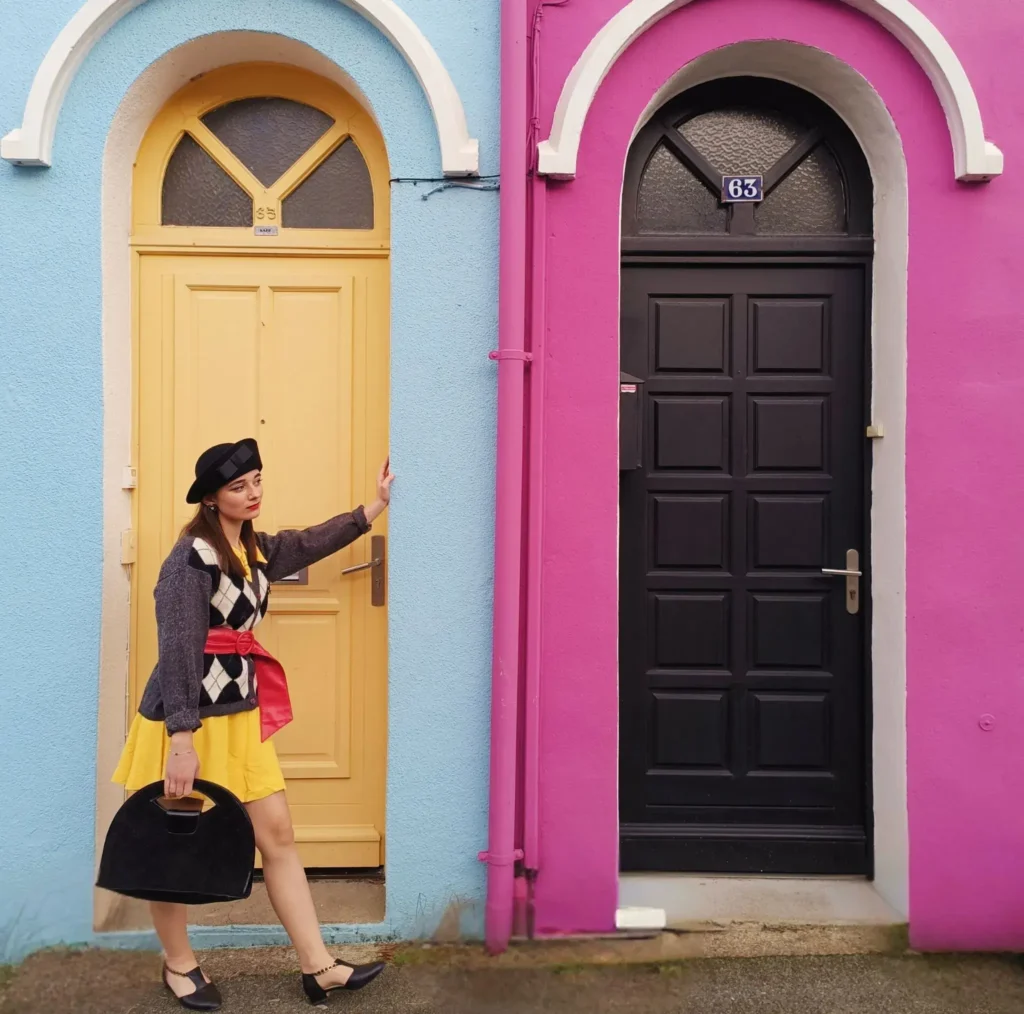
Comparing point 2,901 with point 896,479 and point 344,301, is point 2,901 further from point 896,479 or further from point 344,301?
point 896,479

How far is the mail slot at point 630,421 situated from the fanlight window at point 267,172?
1261 mm

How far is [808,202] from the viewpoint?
3.74 meters

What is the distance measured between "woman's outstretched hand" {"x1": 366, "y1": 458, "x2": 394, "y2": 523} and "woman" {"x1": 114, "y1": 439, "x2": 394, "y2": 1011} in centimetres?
45

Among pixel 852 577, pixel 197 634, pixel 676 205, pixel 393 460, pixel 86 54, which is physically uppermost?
pixel 86 54

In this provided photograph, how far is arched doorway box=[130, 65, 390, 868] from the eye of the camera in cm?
358

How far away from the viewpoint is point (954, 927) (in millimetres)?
3369

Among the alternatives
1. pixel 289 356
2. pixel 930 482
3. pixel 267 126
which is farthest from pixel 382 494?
pixel 930 482

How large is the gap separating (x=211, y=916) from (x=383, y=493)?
1787mm

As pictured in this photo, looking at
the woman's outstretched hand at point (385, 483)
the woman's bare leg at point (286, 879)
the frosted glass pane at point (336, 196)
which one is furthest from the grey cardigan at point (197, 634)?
the frosted glass pane at point (336, 196)

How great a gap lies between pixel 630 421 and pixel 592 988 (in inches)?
82.3

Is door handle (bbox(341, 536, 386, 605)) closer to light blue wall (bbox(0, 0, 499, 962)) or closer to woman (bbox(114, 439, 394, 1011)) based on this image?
light blue wall (bbox(0, 0, 499, 962))

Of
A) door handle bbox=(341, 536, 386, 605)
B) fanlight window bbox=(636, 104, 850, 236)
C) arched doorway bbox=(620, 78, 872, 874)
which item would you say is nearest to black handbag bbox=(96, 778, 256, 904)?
door handle bbox=(341, 536, 386, 605)

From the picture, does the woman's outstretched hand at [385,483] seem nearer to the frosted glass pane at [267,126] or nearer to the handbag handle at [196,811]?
the handbag handle at [196,811]

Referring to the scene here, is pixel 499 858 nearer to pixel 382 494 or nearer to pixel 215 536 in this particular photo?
pixel 382 494
